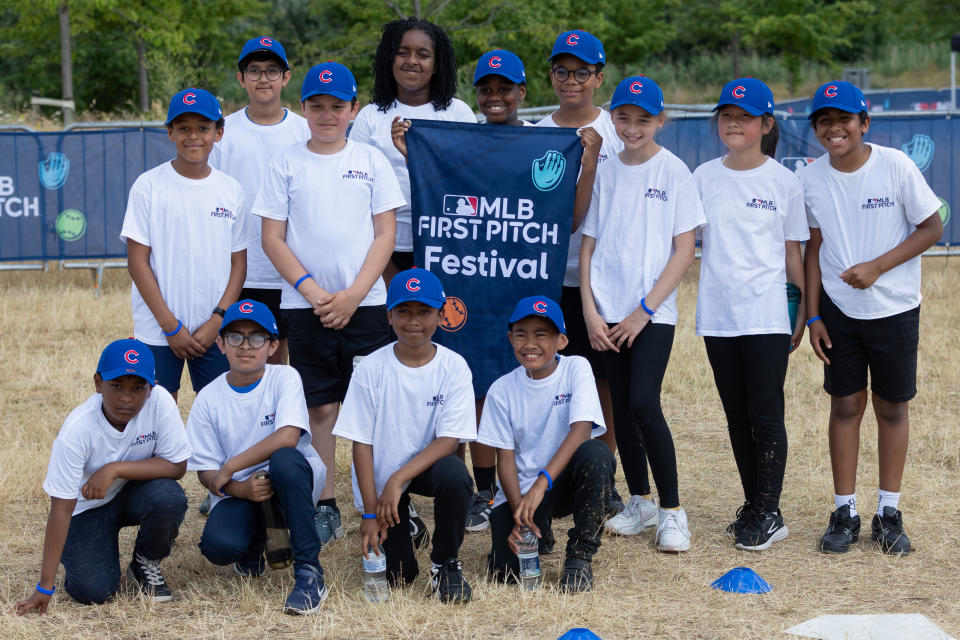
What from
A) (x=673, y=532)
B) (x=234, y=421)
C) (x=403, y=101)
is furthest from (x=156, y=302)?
(x=673, y=532)

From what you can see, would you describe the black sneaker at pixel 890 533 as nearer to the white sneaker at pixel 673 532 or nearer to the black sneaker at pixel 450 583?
the white sneaker at pixel 673 532

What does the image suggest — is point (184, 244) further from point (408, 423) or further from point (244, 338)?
point (408, 423)

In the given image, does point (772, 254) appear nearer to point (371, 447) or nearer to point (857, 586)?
point (857, 586)

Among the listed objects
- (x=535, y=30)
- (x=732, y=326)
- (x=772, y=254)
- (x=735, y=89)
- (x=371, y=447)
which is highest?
(x=535, y=30)

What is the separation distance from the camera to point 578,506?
4.86m

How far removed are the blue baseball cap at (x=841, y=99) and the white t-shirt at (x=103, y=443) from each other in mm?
3317

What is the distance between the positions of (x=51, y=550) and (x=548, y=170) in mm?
2876

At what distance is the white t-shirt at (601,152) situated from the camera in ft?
18.3

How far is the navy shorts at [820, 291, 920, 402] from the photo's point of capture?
5.24 m

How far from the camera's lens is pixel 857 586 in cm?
484

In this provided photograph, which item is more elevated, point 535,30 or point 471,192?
point 535,30

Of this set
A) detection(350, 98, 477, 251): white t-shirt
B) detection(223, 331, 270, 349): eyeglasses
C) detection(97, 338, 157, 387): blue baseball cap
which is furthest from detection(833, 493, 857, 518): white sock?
detection(97, 338, 157, 387): blue baseball cap

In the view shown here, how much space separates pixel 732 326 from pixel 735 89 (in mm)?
1129

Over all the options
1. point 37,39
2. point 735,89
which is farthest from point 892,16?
point 735,89
